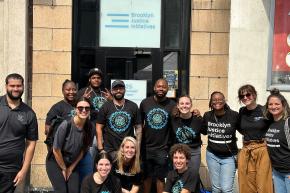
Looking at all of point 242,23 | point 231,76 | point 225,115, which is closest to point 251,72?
point 231,76

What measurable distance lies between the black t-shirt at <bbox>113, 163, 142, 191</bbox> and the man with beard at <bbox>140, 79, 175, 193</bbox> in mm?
578

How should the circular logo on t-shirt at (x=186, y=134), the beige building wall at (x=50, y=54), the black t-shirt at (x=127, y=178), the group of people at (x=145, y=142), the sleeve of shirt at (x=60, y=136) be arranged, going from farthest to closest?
1. the beige building wall at (x=50, y=54)
2. the circular logo on t-shirt at (x=186, y=134)
3. the black t-shirt at (x=127, y=178)
4. the sleeve of shirt at (x=60, y=136)
5. the group of people at (x=145, y=142)

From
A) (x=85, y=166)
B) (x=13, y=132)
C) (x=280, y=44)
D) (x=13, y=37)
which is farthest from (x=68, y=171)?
(x=280, y=44)

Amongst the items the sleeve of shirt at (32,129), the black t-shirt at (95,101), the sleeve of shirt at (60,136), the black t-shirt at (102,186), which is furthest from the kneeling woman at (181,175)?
the sleeve of shirt at (32,129)

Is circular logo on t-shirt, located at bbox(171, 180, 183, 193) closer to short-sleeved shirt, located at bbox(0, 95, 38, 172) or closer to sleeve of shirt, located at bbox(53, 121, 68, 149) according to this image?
sleeve of shirt, located at bbox(53, 121, 68, 149)

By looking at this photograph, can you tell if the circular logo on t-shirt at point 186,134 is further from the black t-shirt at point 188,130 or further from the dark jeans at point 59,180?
the dark jeans at point 59,180

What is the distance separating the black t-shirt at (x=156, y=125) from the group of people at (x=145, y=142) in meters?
0.01

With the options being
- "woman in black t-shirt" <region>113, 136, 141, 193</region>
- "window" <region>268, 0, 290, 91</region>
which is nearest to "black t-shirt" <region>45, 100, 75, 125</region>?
"woman in black t-shirt" <region>113, 136, 141, 193</region>

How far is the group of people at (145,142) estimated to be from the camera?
5.09 metres

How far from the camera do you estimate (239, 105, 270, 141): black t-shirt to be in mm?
5574

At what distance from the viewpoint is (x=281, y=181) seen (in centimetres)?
525

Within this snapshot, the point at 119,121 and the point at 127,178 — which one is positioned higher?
the point at 119,121

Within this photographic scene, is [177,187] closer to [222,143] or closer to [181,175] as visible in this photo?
[181,175]

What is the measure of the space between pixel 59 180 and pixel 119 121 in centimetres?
110
